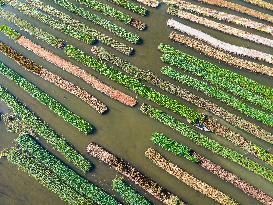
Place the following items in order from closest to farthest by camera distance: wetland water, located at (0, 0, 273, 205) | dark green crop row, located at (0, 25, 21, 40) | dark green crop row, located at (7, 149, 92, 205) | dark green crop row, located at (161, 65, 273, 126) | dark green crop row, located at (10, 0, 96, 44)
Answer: dark green crop row, located at (7, 149, 92, 205), wetland water, located at (0, 0, 273, 205), dark green crop row, located at (161, 65, 273, 126), dark green crop row, located at (10, 0, 96, 44), dark green crop row, located at (0, 25, 21, 40)

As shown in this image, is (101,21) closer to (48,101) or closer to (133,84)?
(133,84)

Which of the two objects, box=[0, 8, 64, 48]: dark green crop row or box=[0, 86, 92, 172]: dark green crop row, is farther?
box=[0, 8, 64, 48]: dark green crop row

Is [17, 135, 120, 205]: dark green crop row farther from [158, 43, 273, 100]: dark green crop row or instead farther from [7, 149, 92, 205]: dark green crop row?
[158, 43, 273, 100]: dark green crop row

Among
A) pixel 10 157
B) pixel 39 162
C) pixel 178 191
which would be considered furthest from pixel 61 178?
pixel 178 191

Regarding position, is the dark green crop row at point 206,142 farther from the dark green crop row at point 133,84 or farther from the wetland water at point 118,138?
the dark green crop row at point 133,84

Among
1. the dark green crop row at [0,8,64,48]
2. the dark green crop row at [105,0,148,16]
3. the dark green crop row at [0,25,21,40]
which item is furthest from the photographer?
the dark green crop row at [105,0,148,16]

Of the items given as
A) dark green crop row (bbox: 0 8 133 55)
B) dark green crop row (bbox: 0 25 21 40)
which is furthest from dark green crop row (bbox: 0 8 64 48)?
dark green crop row (bbox: 0 25 21 40)

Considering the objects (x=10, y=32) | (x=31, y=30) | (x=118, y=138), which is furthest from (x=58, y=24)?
(x=118, y=138)
